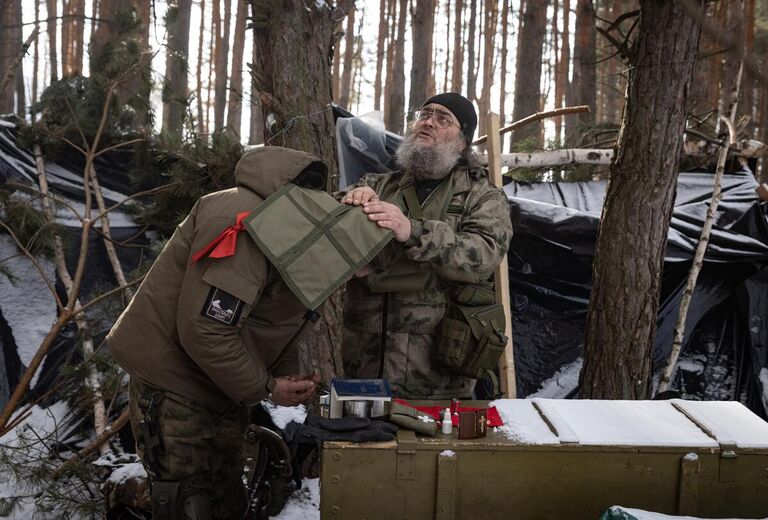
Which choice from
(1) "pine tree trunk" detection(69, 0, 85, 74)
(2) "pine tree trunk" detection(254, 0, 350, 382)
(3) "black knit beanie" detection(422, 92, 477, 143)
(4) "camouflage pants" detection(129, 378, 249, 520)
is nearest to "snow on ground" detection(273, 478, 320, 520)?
(2) "pine tree trunk" detection(254, 0, 350, 382)

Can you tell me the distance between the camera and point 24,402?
4.97 metres

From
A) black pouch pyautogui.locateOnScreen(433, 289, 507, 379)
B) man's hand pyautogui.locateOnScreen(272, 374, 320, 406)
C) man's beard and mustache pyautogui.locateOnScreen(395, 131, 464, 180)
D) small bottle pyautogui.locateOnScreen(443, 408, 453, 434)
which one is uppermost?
man's beard and mustache pyautogui.locateOnScreen(395, 131, 464, 180)

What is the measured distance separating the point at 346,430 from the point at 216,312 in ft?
1.89

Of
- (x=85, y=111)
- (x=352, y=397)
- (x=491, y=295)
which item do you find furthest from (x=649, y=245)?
(x=85, y=111)

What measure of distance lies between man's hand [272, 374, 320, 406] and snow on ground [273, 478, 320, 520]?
1221 mm

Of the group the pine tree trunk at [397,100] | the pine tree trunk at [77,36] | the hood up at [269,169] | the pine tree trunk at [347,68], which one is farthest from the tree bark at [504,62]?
the hood up at [269,169]

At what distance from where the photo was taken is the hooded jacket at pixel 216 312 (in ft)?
8.19

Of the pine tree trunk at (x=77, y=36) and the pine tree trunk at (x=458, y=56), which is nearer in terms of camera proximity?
the pine tree trunk at (x=77, y=36)

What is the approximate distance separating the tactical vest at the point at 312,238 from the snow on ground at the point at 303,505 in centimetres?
172

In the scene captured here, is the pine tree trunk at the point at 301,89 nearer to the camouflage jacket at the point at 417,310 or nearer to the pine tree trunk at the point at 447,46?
the camouflage jacket at the point at 417,310

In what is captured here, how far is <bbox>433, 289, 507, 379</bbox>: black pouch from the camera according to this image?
321 cm

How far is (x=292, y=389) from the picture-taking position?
2.82m

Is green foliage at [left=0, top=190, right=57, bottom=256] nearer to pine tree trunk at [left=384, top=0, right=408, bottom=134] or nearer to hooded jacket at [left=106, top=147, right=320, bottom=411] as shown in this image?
hooded jacket at [left=106, top=147, right=320, bottom=411]

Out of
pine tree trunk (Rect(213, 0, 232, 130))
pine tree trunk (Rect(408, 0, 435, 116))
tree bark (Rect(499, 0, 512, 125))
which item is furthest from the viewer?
tree bark (Rect(499, 0, 512, 125))
